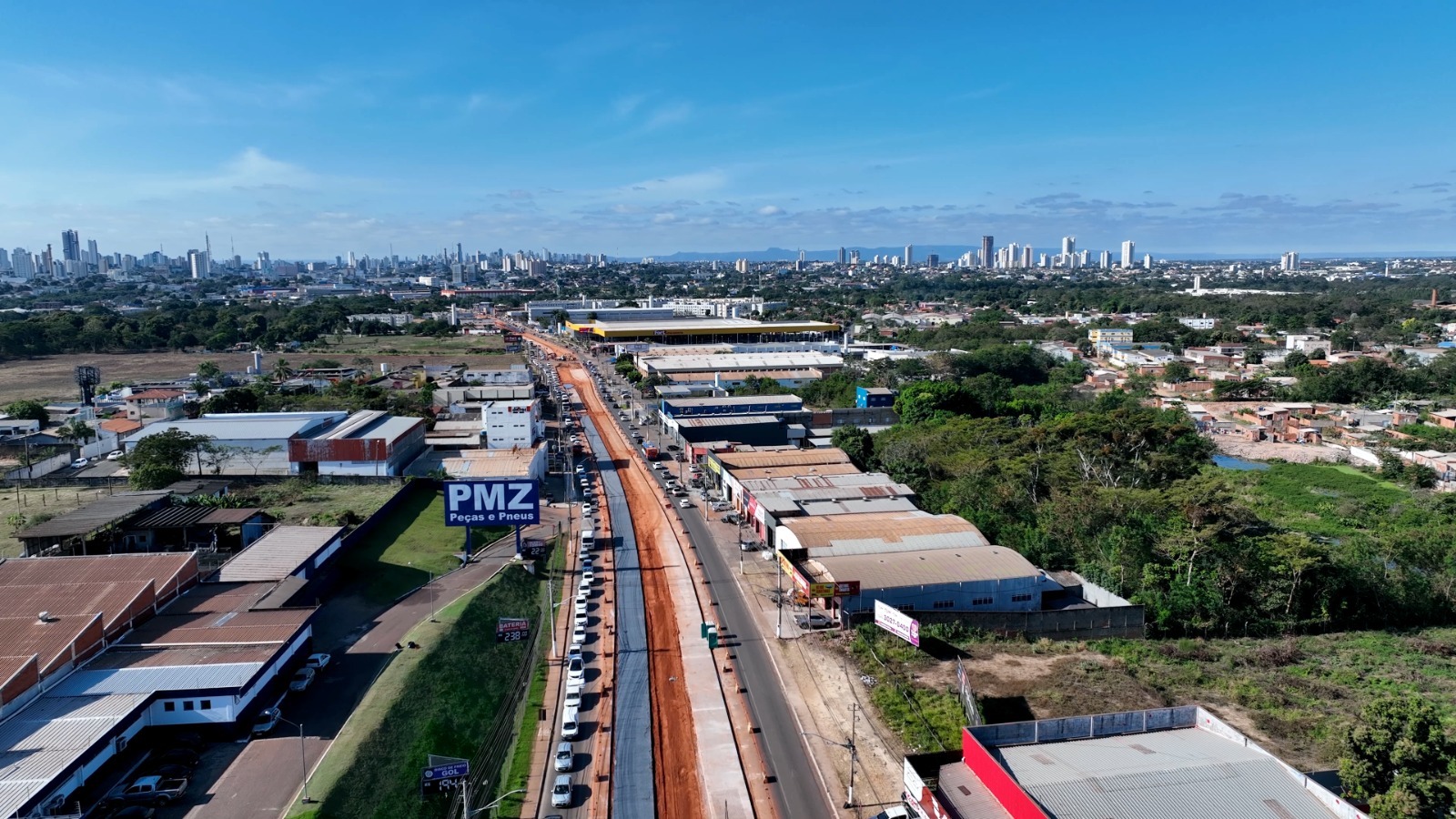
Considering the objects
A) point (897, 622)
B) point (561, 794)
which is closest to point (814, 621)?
point (897, 622)

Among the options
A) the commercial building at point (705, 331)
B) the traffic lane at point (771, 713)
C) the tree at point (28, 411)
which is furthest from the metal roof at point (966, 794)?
the commercial building at point (705, 331)

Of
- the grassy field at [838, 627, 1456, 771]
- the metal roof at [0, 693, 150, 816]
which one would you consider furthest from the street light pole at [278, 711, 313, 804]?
the grassy field at [838, 627, 1456, 771]

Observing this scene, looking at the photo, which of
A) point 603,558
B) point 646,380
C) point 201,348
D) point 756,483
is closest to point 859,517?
point 756,483

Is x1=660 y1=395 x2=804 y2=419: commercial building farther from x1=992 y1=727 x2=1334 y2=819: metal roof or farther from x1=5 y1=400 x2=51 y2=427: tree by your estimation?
x1=992 y1=727 x2=1334 y2=819: metal roof

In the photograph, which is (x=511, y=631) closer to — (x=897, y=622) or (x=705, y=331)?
(x=897, y=622)

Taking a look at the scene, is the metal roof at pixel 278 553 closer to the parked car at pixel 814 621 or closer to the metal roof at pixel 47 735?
the metal roof at pixel 47 735

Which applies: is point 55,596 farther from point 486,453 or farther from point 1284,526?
point 1284,526
